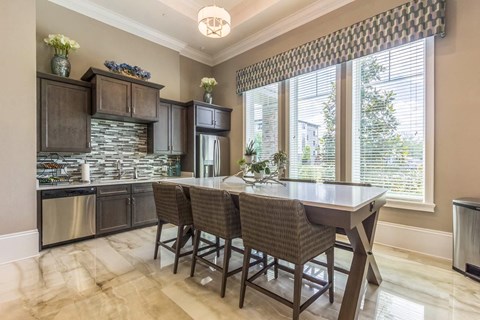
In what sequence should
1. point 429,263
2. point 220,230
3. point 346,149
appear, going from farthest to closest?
point 346,149
point 429,263
point 220,230

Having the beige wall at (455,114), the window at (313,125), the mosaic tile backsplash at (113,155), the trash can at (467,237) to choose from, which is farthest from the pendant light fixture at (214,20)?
the trash can at (467,237)

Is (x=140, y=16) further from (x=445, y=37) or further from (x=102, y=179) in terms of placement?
(x=445, y=37)

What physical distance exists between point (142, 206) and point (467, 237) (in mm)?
4171

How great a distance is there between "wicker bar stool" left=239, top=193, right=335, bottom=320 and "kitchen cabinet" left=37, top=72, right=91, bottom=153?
2977 mm

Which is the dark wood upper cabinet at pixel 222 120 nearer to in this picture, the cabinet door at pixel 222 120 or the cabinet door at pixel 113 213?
the cabinet door at pixel 222 120

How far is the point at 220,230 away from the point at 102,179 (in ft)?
9.28

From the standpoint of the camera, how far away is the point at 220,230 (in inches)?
78.5

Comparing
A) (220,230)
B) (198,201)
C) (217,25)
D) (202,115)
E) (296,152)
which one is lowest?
(220,230)

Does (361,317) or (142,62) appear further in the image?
(142,62)

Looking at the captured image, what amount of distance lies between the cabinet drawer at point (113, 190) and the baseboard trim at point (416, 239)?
12.3ft

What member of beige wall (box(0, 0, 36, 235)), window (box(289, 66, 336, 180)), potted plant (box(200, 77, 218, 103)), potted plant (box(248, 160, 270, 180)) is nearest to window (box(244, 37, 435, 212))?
window (box(289, 66, 336, 180))

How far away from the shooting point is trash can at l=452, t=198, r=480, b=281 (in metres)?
2.19

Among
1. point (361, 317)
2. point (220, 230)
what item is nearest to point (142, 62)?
point (220, 230)

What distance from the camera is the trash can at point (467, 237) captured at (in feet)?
7.18
